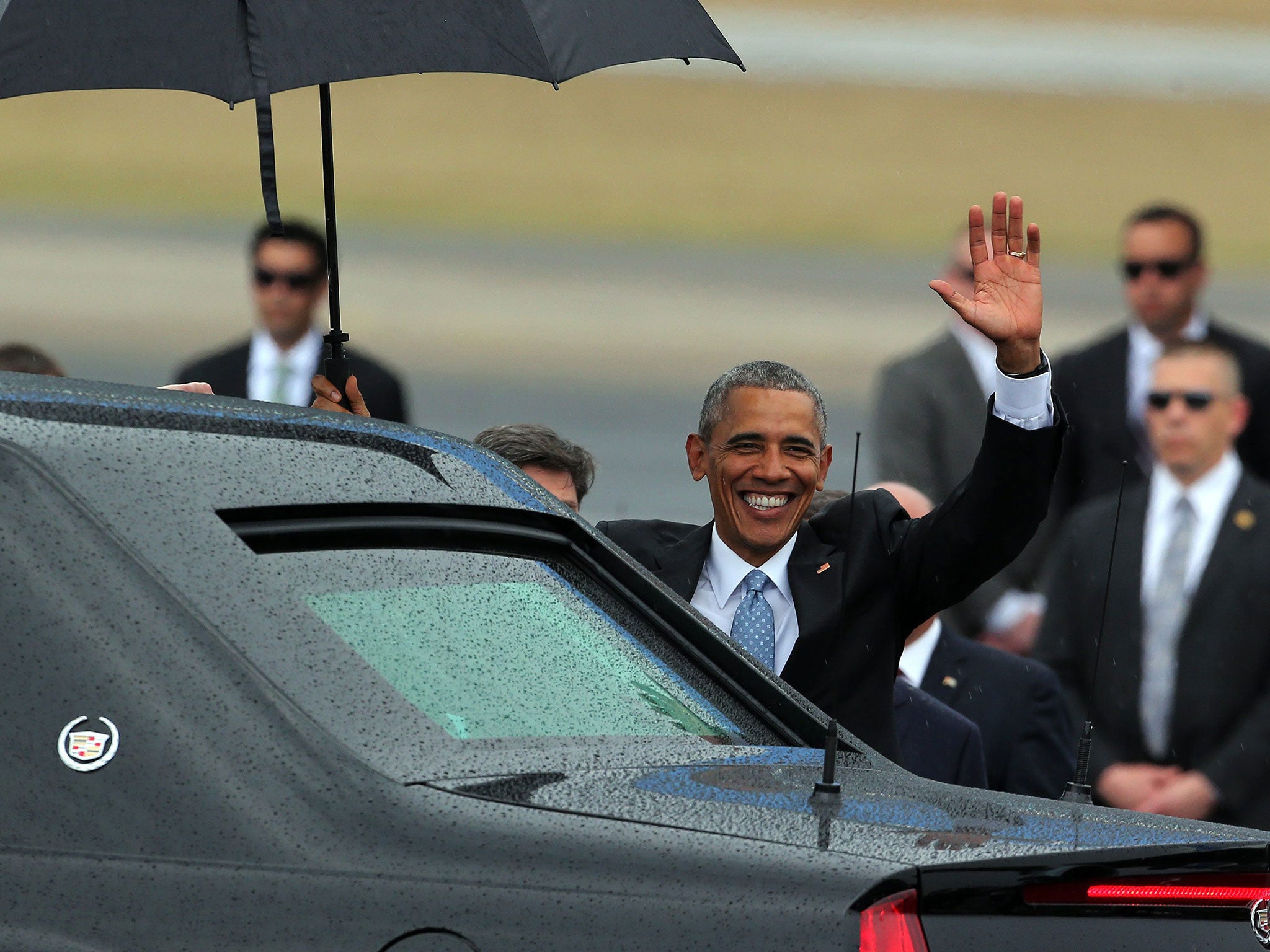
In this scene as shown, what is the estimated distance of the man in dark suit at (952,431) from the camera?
261 inches

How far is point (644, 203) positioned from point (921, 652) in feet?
5.65

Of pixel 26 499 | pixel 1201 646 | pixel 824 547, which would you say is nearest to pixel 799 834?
pixel 26 499

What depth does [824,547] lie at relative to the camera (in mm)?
4402

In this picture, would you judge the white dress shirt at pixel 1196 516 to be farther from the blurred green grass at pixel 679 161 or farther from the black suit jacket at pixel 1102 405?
the blurred green grass at pixel 679 161

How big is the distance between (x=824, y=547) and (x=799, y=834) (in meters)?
2.24

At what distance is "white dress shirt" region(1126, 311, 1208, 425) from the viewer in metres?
6.38

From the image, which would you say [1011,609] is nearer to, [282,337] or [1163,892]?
[282,337]

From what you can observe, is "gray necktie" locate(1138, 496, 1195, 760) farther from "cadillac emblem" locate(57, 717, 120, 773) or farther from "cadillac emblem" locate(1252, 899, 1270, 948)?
"cadillac emblem" locate(57, 717, 120, 773)

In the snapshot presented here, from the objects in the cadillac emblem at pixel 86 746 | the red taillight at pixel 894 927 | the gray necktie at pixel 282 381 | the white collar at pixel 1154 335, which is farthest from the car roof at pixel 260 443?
the white collar at pixel 1154 335

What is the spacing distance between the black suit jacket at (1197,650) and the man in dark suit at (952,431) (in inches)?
16.8

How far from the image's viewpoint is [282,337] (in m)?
6.59

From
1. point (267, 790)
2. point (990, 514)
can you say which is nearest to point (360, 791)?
point (267, 790)

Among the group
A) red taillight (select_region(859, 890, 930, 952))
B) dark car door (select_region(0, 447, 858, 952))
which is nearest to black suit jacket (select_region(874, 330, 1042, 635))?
dark car door (select_region(0, 447, 858, 952))

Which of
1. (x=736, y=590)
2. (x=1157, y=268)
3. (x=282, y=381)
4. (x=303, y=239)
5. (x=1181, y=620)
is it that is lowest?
(x=1181, y=620)
